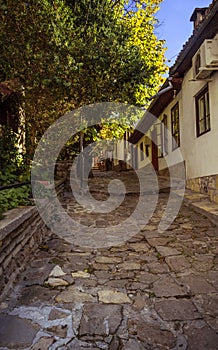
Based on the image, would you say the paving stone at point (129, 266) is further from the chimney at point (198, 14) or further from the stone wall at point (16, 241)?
the chimney at point (198, 14)

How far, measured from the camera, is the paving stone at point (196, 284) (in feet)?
8.62

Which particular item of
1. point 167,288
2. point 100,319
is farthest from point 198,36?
point 100,319

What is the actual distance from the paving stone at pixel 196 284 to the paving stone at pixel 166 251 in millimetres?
662

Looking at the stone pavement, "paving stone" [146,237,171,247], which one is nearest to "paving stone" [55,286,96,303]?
the stone pavement

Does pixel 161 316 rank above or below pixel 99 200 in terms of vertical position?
below

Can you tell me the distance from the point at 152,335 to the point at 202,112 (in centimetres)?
577

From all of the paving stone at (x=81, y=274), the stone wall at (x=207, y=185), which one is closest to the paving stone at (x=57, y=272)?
the paving stone at (x=81, y=274)

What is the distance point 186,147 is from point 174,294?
5742 millimetres

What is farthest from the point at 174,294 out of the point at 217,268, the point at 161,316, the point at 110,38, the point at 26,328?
the point at 110,38

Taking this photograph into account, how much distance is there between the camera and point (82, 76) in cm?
571

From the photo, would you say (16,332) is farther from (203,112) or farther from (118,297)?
(203,112)

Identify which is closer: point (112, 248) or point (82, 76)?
point (112, 248)

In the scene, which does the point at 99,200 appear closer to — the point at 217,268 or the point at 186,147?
the point at 186,147

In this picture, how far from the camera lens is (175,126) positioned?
917 cm
